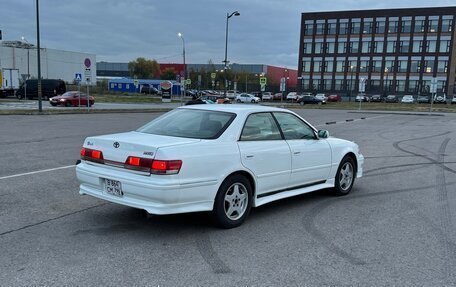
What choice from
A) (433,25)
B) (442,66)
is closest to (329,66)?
(433,25)

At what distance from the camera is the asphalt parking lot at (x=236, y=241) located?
393cm

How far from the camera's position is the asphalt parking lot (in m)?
3.93

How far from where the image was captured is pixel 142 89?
84062mm

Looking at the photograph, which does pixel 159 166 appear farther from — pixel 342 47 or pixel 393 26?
pixel 342 47

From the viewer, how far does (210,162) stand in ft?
16.2

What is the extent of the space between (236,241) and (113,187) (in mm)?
1531

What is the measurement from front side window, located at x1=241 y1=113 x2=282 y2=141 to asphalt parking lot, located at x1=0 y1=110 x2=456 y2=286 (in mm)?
1071

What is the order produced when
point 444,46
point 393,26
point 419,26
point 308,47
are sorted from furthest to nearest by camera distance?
point 308,47 < point 393,26 < point 419,26 < point 444,46

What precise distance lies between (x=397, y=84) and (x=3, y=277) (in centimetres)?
9228

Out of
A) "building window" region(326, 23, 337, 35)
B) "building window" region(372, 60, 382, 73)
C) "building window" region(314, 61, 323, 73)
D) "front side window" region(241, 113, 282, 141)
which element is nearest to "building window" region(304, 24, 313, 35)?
"building window" region(326, 23, 337, 35)

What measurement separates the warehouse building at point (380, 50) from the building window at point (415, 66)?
18 centimetres

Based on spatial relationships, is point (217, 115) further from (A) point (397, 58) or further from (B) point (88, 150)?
(A) point (397, 58)

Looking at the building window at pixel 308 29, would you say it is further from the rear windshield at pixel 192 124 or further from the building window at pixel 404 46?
the rear windshield at pixel 192 124

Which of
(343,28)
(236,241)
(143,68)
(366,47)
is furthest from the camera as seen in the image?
(143,68)
